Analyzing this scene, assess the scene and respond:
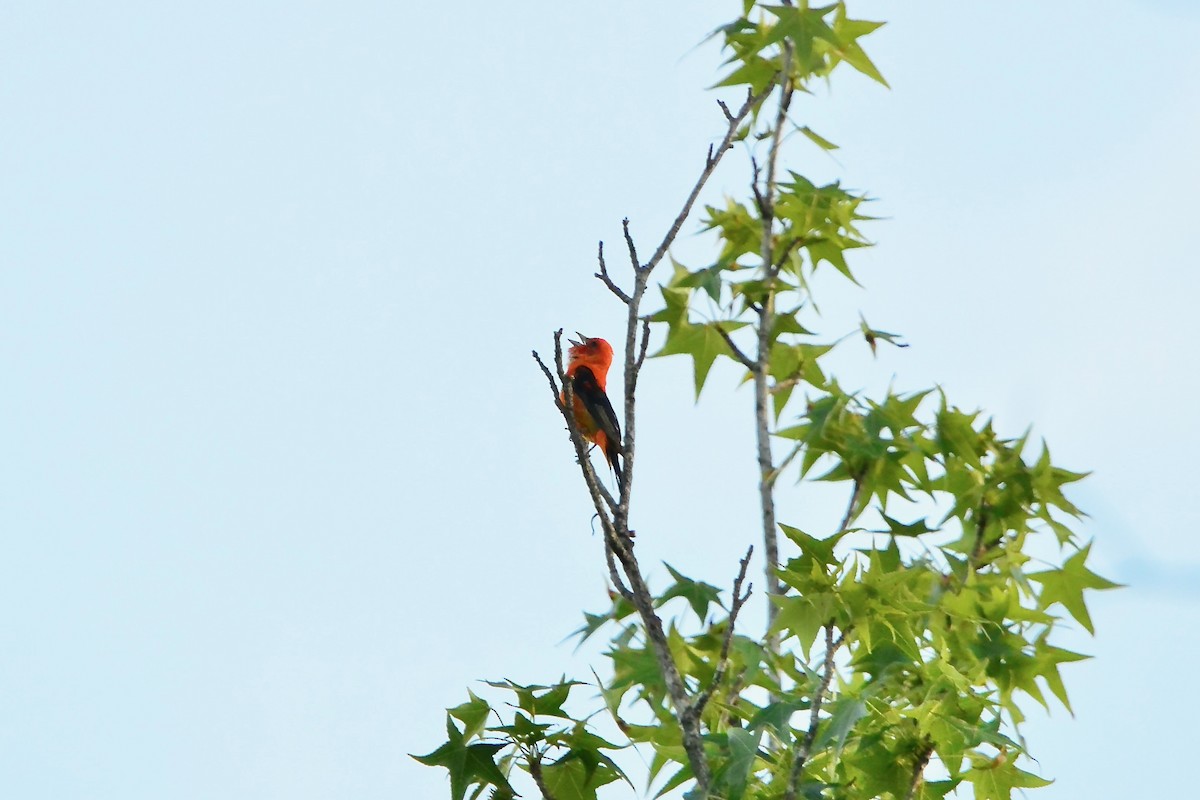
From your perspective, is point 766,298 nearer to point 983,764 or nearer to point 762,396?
point 762,396

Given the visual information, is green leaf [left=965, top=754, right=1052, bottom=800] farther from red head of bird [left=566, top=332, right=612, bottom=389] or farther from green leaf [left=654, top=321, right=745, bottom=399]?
red head of bird [left=566, top=332, right=612, bottom=389]

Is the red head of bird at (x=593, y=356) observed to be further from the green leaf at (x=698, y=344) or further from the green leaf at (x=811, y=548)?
the green leaf at (x=811, y=548)

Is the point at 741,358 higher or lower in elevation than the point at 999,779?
higher

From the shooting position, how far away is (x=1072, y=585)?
463 cm

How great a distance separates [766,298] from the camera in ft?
18.2

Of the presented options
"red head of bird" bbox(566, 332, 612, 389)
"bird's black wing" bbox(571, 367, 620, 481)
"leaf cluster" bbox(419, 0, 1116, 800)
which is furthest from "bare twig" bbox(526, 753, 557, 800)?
"red head of bird" bbox(566, 332, 612, 389)

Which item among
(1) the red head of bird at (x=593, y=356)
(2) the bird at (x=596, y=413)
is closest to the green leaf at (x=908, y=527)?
(2) the bird at (x=596, y=413)

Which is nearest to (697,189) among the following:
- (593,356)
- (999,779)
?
(999,779)

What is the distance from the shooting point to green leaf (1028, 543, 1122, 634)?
15.1 ft

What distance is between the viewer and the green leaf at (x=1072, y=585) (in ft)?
15.1

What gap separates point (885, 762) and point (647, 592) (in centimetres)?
86

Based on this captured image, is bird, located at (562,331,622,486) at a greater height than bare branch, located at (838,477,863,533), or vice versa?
bird, located at (562,331,622,486)

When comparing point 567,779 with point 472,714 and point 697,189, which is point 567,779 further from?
point 697,189

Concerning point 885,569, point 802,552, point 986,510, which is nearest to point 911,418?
point 986,510
